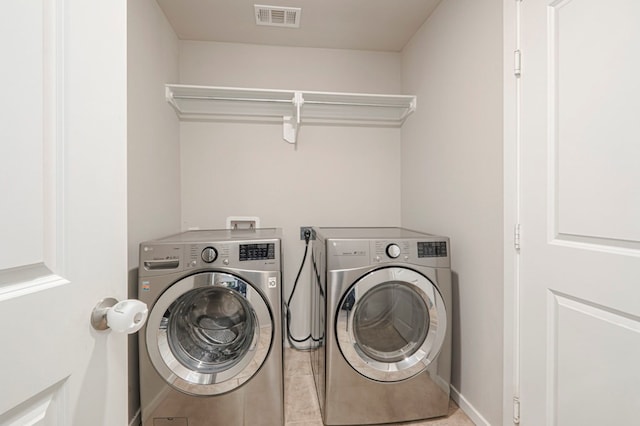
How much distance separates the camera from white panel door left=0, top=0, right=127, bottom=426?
41 cm

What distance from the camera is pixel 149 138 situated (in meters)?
1.75

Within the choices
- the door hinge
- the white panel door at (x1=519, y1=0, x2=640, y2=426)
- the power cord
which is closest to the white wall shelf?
the power cord

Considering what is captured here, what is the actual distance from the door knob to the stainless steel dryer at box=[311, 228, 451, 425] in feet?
3.29

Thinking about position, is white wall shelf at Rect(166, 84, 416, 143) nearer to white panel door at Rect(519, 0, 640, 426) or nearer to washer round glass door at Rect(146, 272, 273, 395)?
white panel door at Rect(519, 0, 640, 426)

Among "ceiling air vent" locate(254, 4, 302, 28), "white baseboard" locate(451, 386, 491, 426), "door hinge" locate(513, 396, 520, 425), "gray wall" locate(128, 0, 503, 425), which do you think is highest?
"ceiling air vent" locate(254, 4, 302, 28)

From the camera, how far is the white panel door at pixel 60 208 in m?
0.41

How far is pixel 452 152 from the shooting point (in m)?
1.77

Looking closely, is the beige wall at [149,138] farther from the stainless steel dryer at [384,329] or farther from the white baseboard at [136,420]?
the stainless steel dryer at [384,329]

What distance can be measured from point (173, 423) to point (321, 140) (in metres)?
2.01

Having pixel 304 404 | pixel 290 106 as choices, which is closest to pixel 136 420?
pixel 304 404

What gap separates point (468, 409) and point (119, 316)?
5.90 feet

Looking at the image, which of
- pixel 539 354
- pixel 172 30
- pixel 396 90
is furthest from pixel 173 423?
pixel 396 90

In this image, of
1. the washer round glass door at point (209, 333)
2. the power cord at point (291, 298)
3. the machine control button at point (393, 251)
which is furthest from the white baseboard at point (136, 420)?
the machine control button at point (393, 251)

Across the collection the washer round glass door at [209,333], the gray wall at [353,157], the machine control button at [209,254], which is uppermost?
the gray wall at [353,157]
